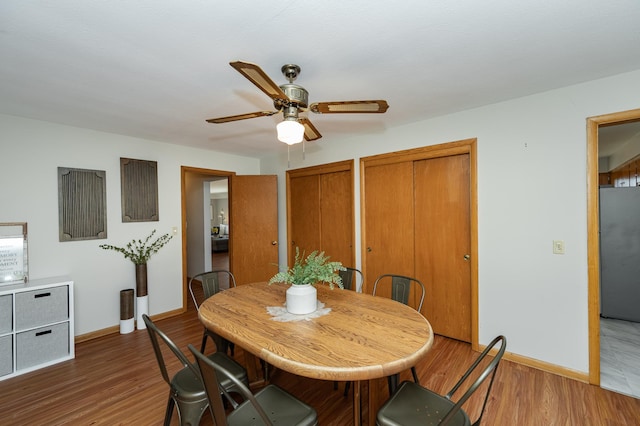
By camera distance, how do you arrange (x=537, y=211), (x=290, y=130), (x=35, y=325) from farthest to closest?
(x=35, y=325)
(x=537, y=211)
(x=290, y=130)

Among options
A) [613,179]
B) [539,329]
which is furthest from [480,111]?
[613,179]

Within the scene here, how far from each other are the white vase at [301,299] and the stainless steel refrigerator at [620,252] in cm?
375

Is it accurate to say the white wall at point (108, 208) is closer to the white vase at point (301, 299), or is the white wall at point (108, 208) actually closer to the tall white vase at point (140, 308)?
the tall white vase at point (140, 308)

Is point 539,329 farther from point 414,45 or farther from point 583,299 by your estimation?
point 414,45

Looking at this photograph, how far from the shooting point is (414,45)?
158cm

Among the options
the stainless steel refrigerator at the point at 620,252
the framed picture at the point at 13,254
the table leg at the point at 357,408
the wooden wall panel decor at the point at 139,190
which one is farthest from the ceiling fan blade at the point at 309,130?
the stainless steel refrigerator at the point at 620,252

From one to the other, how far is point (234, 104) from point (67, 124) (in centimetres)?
200

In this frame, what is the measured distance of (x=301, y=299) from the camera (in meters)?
1.69

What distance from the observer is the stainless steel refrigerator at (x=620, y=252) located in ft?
10.1

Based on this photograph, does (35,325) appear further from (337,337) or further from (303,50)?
(303,50)

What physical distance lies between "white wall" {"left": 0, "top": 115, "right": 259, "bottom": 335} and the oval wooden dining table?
205 centimetres

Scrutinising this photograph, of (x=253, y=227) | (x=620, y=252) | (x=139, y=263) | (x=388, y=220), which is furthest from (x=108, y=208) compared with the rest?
(x=620, y=252)

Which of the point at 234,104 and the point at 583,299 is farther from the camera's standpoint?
the point at 234,104

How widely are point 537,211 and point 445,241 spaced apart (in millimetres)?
820
